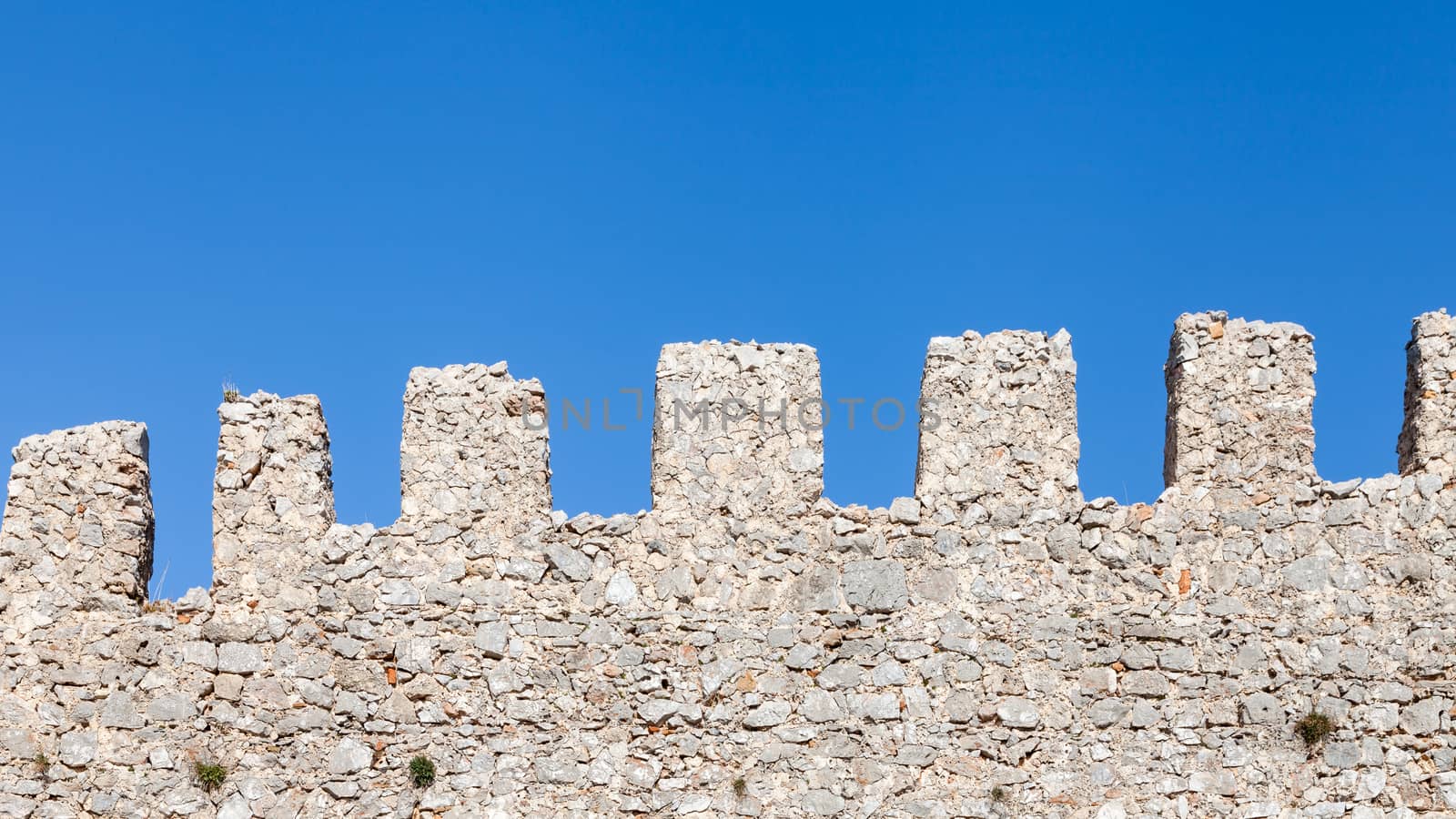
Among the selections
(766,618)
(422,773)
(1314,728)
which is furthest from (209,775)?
(1314,728)

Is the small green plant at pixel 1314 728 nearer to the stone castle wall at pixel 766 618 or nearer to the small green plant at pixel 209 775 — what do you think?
the stone castle wall at pixel 766 618

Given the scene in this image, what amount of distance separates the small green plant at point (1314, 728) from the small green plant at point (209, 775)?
7530mm

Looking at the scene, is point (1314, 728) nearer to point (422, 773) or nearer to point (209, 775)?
point (422, 773)

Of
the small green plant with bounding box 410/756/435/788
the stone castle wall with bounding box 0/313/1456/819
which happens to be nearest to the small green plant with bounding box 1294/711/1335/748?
the stone castle wall with bounding box 0/313/1456/819

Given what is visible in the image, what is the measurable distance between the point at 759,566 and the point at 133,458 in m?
4.69

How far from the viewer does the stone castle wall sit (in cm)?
1388

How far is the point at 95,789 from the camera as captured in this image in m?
14.1

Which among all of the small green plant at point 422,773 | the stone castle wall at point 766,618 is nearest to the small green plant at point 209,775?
the stone castle wall at point 766,618

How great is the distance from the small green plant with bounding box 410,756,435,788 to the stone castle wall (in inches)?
3.2

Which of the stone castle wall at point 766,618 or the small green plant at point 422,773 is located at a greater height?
the stone castle wall at point 766,618

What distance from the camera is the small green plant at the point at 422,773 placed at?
13969 mm

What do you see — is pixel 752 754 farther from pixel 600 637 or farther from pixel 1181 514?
pixel 1181 514

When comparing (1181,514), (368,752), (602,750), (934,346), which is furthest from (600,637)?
(1181,514)

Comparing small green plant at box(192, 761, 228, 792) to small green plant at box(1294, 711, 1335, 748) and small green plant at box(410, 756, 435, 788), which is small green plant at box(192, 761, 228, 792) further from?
small green plant at box(1294, 711, 1335, 748)
